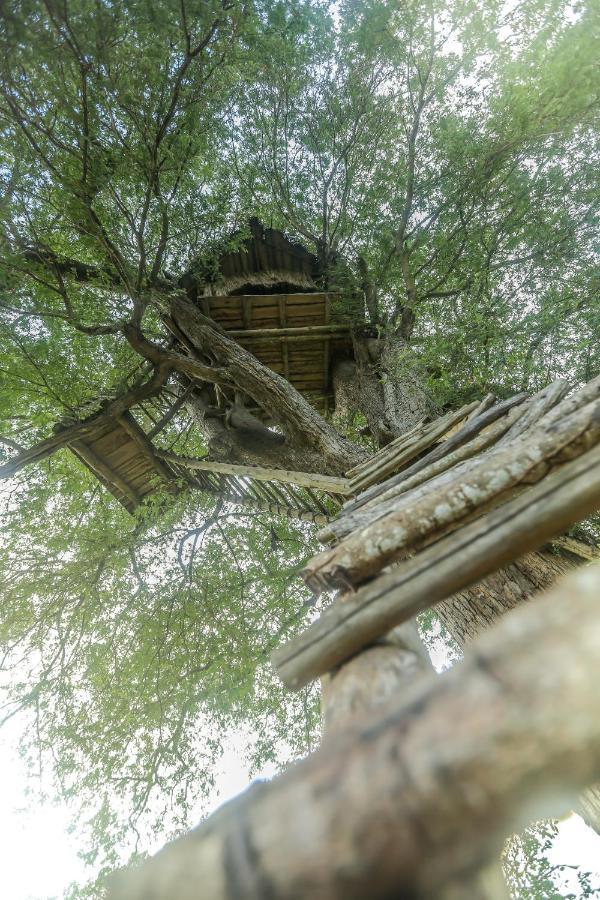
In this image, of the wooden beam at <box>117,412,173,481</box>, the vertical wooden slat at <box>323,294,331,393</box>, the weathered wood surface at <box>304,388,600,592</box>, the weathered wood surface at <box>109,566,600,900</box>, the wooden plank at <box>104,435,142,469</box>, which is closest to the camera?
the weathered wood surface at <box>109,566,600,900</box>

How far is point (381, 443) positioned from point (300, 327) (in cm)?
321

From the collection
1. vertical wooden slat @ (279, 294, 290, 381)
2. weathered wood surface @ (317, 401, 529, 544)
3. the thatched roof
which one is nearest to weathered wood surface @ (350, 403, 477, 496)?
weathered wood surface @ (317, 401, 529, 544)

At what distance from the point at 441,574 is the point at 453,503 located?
0.46 metres

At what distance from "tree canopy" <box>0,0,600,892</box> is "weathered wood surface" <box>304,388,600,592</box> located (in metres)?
3.80

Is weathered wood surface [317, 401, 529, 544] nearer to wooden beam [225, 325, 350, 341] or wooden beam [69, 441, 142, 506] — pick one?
wooden beam [225, 325, 350, 341]

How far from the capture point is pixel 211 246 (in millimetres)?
7367

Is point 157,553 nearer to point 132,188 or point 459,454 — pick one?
point 132,188

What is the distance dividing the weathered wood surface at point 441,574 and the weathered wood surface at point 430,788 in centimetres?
49

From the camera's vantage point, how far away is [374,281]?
314 inches

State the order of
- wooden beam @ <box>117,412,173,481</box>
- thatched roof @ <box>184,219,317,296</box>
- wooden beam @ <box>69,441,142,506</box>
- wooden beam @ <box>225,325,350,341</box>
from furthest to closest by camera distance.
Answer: thatched roof @ <box>184,219,317,296</box> → wooden beam @ <box>225,325,350,341</box> → wooden beam @ <box>117,412,173,481</box> → wooden beam @ <box>69,441,142,506</box>

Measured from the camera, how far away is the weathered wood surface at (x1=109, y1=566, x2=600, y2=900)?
25.4 inches

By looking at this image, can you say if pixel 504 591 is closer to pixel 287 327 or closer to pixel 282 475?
pixel 282 475

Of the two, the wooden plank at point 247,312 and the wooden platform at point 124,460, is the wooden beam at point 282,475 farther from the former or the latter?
the wooden plank at point 247,312

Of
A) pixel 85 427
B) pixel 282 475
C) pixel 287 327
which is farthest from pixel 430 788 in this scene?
pixel 287 327
